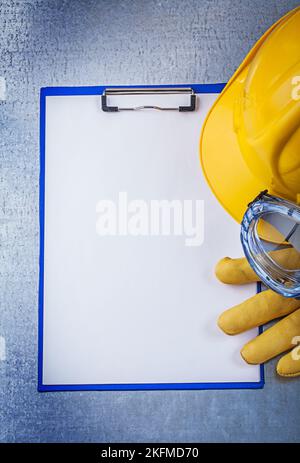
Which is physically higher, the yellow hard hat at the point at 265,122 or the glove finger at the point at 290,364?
the yellow hard hat at the point at 265,122

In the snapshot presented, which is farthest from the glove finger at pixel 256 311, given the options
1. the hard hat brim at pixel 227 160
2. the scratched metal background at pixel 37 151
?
the hard hat brim at pixel 227 160

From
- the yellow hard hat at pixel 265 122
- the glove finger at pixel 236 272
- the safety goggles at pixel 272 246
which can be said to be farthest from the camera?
the glove finger at pixel 236 272

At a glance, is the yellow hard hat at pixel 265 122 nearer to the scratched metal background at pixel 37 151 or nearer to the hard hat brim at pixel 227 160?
the hard hat brim at pixel 227 160

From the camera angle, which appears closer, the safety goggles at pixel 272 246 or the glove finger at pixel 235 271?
the safety goggles at pixel 272 246

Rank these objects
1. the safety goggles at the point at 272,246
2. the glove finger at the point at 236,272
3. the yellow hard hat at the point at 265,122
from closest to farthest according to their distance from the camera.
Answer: the yellow hard hat at the point at 265,122
the safety goggles at the point at 272,246
the glove finger at the point at 236,272

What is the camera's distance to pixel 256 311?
1.15 m

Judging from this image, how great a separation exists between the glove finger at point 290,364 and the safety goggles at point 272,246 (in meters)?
Answer: 0.26

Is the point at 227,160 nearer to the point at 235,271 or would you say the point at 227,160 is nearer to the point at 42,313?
the point at 235,271

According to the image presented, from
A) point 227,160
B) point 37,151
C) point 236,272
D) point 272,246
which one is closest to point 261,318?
point 236,272

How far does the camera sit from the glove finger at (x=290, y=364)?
1.17 m

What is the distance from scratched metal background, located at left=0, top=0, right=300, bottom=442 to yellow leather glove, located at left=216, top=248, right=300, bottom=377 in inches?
2.8

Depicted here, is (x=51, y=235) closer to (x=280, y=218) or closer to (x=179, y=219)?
(x=179, y=219)

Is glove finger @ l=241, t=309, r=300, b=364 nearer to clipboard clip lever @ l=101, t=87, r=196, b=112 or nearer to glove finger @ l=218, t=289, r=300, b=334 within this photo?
glove finger @ l=218, t=289, r=300, b=334
